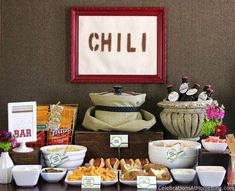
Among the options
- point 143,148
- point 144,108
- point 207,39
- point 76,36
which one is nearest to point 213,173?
point 143,148

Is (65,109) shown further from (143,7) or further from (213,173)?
(213,173)

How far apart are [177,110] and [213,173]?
61 cm

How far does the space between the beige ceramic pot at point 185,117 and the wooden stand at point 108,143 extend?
0.12m

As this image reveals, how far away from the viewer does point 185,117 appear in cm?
258

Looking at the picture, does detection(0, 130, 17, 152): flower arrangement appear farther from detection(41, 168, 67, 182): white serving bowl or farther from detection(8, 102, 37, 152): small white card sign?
detection(41, 168, 67, 182): white serving bowl

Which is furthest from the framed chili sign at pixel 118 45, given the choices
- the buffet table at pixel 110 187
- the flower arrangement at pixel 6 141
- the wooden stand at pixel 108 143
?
the buffet table at pixel 110 187

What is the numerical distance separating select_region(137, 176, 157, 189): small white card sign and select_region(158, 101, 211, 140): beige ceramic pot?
603 millimetres

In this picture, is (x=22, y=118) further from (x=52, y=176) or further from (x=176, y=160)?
(x=176, y=160)

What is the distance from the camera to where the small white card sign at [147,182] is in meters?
2.07

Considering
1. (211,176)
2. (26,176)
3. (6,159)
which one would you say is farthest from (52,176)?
(211,176)

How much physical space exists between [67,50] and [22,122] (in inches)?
27.8

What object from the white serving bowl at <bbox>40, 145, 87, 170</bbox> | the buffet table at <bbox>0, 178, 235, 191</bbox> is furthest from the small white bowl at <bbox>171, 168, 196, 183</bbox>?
the white serving bowl at <bbox>40, 145, 87, 170</bbox>

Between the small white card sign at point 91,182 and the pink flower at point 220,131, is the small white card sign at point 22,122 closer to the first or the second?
the small white card sign at point 91,182

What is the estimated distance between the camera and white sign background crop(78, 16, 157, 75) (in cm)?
286
